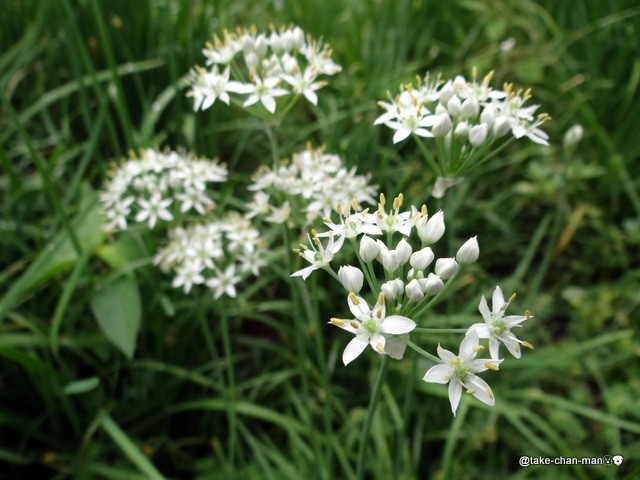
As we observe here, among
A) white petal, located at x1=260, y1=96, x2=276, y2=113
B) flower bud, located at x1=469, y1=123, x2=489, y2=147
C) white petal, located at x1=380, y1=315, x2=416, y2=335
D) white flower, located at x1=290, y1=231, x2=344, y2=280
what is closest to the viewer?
white petal, located at x1=380, y1=315, x2=416, y2=335

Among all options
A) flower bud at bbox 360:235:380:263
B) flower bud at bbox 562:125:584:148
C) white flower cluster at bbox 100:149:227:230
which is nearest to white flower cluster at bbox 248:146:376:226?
white flower cluster at bbox 100:149:227:230

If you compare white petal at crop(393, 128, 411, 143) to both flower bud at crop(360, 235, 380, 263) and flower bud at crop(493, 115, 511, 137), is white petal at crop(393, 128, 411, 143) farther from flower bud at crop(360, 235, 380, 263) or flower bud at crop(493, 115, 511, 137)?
Result: flower bud at crop(360, 235, 380, 263)

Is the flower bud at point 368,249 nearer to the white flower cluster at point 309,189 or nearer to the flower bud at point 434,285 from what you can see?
the flower bud at point 434,285

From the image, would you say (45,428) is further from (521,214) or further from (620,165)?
(620,165)

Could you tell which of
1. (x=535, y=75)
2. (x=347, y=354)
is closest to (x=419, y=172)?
(x=535, y=75)

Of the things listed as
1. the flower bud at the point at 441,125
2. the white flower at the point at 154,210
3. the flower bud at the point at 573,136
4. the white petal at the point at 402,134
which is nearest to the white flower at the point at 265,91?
the white petal at the point at 402,134

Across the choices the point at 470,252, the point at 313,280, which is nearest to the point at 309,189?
the point at 313,280
